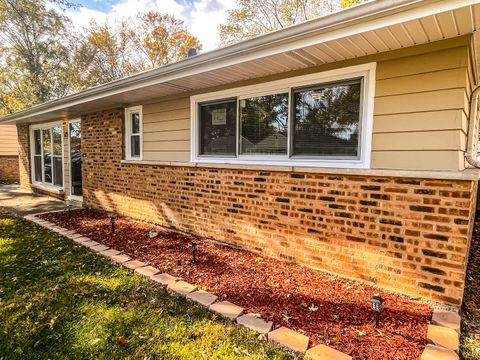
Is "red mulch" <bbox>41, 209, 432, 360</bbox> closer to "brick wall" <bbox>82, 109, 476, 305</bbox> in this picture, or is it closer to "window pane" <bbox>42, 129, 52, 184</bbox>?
"brick wall" <bbox>82, 109, 476, 305</bbox>

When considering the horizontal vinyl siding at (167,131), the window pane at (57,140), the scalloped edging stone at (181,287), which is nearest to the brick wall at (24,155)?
the window pane at (57,140)

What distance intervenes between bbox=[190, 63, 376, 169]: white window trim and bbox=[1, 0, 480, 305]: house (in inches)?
0.6

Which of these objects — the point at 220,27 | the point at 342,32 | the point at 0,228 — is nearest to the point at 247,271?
the point at 342,32

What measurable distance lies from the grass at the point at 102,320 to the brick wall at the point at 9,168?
14.3 m

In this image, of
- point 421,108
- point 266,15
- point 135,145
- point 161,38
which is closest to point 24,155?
point 135,145

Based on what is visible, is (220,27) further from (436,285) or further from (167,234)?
(436,285)

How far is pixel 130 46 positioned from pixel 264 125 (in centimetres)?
2172

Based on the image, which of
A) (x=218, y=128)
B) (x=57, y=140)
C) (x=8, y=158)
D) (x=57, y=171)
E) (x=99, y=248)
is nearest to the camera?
(x=99, y=248)

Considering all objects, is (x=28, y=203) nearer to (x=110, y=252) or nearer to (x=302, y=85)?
(x=110, y=252)

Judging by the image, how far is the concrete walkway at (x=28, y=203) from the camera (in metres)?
7.22

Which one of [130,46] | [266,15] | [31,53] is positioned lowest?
[31,53]

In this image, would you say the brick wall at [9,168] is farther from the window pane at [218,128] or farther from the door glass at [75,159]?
the window pane at [218,128]

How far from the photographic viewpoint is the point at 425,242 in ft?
9.02

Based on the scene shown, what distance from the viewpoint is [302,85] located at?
358 centimetres
